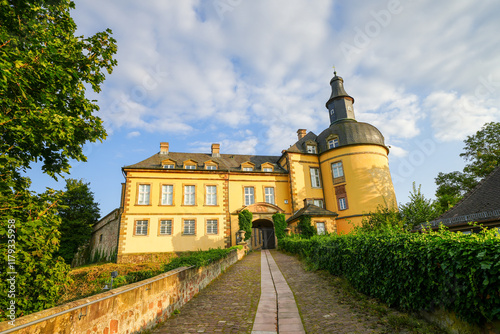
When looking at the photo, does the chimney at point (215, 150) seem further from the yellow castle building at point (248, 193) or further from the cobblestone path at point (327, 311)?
the cobblestone path at point (327, 311)

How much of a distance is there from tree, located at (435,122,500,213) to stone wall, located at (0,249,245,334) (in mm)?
30067

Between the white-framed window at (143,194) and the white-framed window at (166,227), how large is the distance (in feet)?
8.09

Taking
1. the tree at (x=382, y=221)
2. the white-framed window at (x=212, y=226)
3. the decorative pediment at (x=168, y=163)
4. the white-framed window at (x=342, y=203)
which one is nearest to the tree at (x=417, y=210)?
the tree at (x=382, y=221)

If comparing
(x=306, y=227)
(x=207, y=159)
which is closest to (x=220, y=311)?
(x=306, y=227)

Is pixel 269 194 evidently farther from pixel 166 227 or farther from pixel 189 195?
pixel 166 227

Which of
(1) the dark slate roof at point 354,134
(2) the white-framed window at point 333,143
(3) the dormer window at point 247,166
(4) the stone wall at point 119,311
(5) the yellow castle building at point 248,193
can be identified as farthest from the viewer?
(3) the dormer window at point 247,166

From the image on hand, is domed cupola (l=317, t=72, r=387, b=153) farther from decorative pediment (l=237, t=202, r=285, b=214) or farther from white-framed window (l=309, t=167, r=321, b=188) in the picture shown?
decorative pediment (l=237, t=202, r=285, b=214)

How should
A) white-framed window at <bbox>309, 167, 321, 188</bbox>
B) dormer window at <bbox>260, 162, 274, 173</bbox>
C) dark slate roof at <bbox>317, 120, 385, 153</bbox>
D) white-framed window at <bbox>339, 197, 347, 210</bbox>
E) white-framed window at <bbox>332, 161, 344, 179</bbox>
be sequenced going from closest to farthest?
white-framed window at <bbox>339, 197, 347, 210</bbox>, white-framed window at <bbox>332, 161, 344, 179</bbox>, dark slate roof at <bbox>317, 120, 385, 153</bbox>, white-framed window at <bbox>309, 167, 321, 188</bbox>, dormer window at <bbox>260, 162, 274, 173</bbox>

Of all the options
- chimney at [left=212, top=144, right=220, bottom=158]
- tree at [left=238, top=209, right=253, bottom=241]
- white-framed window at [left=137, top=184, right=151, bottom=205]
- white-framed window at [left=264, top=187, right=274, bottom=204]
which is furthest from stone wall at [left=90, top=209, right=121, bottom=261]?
white-framed window at [left=264, top=187, right=274, bottom=204]

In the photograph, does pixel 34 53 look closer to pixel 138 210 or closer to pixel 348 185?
pixel 138 210

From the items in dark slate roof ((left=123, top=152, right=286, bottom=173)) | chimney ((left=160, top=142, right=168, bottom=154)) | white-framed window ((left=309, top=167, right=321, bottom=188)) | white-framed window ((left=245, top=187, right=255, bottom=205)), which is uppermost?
chimney ((left=160, top=142, right=168, bottom=154))

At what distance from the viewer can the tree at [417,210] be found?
18.9 meters

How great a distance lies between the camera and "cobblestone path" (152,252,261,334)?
17.2 feet

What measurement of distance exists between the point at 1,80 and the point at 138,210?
21937 millimetres
